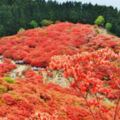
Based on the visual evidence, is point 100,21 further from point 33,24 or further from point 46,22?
point 33,24

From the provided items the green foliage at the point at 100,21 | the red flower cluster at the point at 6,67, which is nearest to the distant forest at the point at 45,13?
the green foliage at the point at 100,21

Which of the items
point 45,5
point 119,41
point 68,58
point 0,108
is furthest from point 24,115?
point 45,5

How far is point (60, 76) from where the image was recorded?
5669 cm

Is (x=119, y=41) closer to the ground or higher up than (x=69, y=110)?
closer to the ground

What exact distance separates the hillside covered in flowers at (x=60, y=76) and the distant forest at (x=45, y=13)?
13475 mm

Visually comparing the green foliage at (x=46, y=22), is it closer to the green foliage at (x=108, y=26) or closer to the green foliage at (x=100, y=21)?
the green foliage at (x=100, y=21)

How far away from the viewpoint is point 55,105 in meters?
31.1

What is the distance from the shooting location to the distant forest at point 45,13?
98.6 metres

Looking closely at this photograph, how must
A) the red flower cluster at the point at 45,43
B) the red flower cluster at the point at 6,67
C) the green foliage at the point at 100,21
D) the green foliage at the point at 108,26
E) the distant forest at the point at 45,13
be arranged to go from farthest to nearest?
1. the green foliage at the point at 100,21
2. the green foliage at the point at 108,26
3. the distant forest at the point at 45,13
4. the red flower cluster at the point at 45,43
5. the red flower cluster at the point at 6,67

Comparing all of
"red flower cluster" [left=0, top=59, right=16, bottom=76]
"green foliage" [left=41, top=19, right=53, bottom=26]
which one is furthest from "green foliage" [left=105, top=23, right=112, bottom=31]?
"red flower cluster" [left=0, top=59, right=16, bottom=76]

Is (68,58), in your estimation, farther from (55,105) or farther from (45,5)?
(45,5)

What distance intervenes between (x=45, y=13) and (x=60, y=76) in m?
49.7

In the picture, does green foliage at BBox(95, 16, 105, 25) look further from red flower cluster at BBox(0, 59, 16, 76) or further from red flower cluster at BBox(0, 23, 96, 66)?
red flower cluster at BBox(0, 59, 16, 76)

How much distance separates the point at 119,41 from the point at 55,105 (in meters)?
44.8
